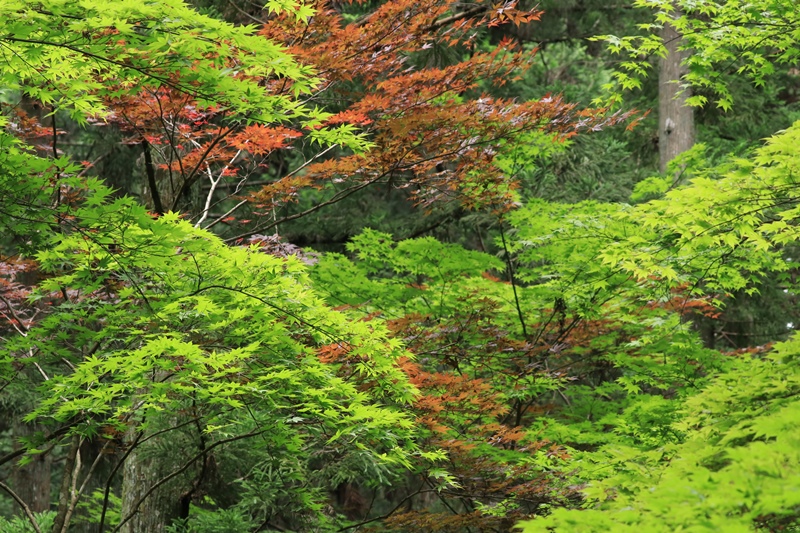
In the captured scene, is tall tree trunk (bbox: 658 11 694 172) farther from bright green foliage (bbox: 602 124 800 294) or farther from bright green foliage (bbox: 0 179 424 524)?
bright green foliage (bbox: 0 179 424 524)

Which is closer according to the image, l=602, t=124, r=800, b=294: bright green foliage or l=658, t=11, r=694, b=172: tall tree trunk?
l=602, t=124, r=800, b=294: bright green foliage

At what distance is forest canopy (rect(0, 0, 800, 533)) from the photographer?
4.33m

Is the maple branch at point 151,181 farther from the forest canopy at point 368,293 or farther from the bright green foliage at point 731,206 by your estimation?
the bright green foliage at point 731,206

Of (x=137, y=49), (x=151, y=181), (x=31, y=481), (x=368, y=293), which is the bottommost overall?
(x=31, y=481)

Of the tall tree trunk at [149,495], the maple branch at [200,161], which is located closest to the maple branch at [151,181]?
the maple branch at [200,161]

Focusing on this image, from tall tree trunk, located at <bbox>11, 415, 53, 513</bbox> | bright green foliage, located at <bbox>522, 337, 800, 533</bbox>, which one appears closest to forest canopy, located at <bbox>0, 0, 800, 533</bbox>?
bright green foliage, located at <bbox>522, 337, 800, 533</bbox>

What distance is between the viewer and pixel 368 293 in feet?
28.3

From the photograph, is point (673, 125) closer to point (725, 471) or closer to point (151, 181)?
point (151, 181)

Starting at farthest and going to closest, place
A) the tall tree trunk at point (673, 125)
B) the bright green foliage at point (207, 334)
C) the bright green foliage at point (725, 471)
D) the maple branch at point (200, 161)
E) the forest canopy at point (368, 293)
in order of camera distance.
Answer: the tall tree trunk at point (673, 125) → the maple branch at point (200, 161) → the bright green foliage at point (207, 334) → the forest canopy at point (368, 293) → the bright green foliage at point (725, 471)

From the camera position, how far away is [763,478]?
301cm

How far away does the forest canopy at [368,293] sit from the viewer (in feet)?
14.2

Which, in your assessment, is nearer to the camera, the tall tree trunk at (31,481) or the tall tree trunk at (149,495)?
the tall tree trunk at (149,495)

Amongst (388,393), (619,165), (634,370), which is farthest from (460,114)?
(619,165)

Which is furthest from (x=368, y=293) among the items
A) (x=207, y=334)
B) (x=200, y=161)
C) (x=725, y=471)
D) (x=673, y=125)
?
(x=725, y=471)
